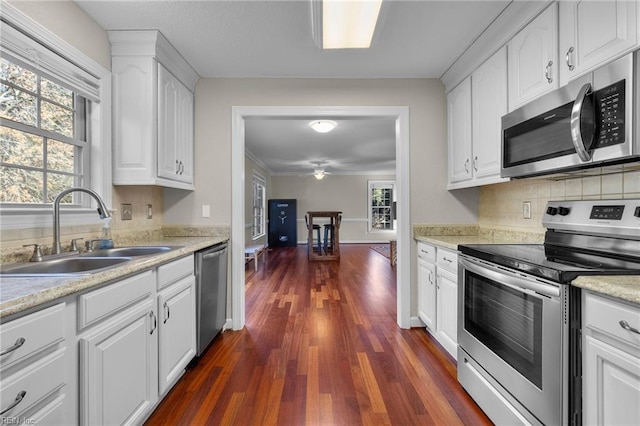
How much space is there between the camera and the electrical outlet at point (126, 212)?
2242 millimetres

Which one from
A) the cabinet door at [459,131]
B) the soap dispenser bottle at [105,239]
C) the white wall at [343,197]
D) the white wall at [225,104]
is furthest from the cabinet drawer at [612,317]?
the white wall at [343,197]

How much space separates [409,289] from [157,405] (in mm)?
2130

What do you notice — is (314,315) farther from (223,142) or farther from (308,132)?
(308,132)

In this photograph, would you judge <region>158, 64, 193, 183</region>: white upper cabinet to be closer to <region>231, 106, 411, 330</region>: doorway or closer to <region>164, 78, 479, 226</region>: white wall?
<region>164, 78, 479, 226</region>: white wall

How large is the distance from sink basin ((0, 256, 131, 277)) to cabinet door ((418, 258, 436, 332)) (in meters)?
2.17

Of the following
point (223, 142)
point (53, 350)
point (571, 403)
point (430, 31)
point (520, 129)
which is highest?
point (430, 31)

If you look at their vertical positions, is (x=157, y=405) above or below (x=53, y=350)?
below

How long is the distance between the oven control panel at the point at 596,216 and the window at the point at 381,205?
26.5 feet

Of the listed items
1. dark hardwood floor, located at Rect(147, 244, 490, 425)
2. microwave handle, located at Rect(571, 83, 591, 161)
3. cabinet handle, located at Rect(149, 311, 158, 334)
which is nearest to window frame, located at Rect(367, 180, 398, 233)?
dark hardwood floor, located at Rect(147, 244, 490, 425)

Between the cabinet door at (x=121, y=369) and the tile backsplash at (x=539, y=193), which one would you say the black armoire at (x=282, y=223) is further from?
the cabinet door at (x=121, y=369)

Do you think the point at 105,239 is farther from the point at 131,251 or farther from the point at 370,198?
the point at 370,198

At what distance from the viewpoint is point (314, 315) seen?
10.2 ft

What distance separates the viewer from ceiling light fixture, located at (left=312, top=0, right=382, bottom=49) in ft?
5.23

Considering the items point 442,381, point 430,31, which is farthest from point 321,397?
point 430,31
